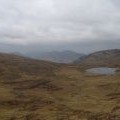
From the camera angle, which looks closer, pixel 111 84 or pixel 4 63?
pixel 111 84

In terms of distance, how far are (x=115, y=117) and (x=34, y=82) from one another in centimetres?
3734

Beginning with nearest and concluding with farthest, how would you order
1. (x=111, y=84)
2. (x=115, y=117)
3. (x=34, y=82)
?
(x=115, y=117) < (x=111, y=84) < (x=34, y=82)

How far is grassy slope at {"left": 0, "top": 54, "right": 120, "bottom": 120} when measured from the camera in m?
48.7

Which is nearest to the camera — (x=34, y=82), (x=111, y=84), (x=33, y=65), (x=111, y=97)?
(x=111, y=97)

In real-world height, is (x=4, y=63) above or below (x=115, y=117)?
above

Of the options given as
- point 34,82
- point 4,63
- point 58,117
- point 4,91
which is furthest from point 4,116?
point 4,63

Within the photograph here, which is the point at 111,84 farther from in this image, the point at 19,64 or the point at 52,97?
the point at 19,64

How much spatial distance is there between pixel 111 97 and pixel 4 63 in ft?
169

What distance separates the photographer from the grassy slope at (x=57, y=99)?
48.7m

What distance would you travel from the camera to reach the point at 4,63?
347ft

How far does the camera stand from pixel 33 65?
113 metres

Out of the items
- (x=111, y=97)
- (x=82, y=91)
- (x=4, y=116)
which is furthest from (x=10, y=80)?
(x=4, y=116)

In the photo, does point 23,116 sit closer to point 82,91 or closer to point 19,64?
point 82,91

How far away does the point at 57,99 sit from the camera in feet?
201
